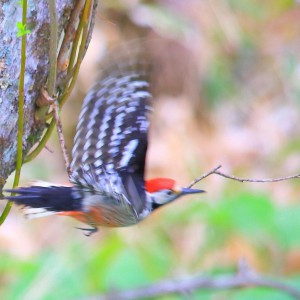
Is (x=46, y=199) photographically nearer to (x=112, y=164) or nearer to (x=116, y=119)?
(x=112, y=164)

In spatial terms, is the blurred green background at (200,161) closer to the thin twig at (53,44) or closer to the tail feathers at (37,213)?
the tail feathers at (37,213)

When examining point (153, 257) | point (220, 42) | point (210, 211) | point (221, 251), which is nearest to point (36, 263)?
point (153, 257)

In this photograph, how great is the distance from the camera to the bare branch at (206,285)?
310 cm

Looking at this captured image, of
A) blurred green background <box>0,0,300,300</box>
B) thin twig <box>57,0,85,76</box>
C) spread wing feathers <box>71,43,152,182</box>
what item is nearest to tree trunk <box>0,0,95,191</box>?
thin twig <box>57,0,85,76</box>

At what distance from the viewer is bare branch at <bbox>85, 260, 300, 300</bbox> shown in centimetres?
310

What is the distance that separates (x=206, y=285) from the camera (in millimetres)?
3234

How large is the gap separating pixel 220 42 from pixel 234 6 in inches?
16.3

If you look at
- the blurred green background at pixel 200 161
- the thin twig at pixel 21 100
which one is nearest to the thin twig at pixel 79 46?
the thin twig at pixel 21 100

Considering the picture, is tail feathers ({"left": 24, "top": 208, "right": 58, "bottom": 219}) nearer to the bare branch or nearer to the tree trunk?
the tree trunk

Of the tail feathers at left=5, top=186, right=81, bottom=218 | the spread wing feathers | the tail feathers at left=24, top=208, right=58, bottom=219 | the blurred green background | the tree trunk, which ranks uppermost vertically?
the tree trunk

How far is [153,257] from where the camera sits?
340 cm

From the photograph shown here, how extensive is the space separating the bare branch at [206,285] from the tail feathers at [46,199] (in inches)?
57.7

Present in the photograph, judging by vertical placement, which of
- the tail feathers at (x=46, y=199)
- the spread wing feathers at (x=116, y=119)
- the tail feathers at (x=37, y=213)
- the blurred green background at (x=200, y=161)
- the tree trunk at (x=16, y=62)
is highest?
the tree trunk at (x=16, y=62)

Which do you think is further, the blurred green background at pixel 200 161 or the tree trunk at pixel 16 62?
the blurred green background at pixel 200 161
